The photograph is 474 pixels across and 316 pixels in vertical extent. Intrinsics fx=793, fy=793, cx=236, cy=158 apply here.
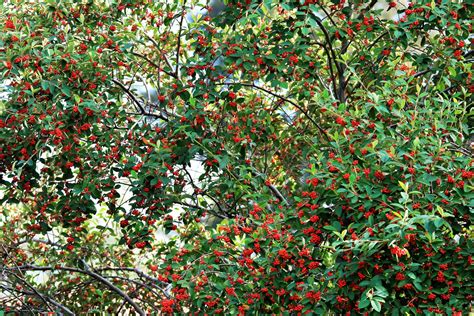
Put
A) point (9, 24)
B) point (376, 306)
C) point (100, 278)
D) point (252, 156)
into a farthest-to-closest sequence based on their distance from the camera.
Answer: point (252, 156)
point (100, 278)
point (9, 24)
point (376, 306)

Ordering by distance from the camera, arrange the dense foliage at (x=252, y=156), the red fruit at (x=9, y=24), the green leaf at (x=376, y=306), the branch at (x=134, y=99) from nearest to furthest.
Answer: the green leaf at (x=376, y=306) < the dense foliage at (x=252, y=156) < the red fruit at (x=9, y=24) < the branch at (x=134, y=99)

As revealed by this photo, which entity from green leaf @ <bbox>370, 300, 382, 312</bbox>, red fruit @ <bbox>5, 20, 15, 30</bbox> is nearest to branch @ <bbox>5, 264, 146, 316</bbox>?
red fruit @ <bbox>5, 20, 15, 30</bbox>

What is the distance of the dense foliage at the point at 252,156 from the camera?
160 inches

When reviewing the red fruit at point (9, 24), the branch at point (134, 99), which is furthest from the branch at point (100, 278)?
the red fruit at point (9, 24)

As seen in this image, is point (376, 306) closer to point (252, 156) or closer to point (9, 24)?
point (252, 156)

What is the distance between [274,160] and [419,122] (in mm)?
2503

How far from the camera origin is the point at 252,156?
21.1 ft

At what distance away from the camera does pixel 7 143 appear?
530 centimetres

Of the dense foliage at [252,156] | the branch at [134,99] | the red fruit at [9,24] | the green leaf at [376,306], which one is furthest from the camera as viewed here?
the branch at [134,99]

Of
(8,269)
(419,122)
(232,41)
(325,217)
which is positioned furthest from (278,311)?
(8,269)

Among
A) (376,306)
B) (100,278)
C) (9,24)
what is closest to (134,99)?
(9,24)

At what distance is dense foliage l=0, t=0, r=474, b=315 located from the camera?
4.07 m

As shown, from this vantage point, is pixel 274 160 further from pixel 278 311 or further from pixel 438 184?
pixel 438 184

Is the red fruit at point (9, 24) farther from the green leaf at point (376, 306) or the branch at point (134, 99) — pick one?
the green leaf at point (376, 306)
